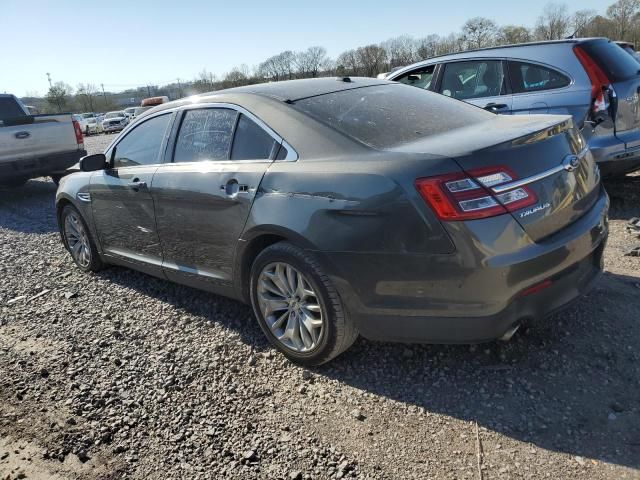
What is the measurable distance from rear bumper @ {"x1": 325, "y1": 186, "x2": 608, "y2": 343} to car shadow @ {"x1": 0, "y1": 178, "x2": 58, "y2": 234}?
241 inches

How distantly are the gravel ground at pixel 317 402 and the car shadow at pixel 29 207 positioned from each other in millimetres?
4235

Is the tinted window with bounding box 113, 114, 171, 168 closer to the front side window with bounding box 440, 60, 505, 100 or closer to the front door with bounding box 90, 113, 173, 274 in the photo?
the front door with bounding box 90, 113, 173, 274

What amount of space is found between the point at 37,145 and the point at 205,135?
292 inches

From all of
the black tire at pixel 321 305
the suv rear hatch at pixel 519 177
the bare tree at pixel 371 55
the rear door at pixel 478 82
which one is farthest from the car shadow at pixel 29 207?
the bare tree at pixel 371 55

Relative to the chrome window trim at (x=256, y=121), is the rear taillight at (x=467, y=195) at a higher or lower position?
lower

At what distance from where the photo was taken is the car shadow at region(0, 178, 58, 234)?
308 inches

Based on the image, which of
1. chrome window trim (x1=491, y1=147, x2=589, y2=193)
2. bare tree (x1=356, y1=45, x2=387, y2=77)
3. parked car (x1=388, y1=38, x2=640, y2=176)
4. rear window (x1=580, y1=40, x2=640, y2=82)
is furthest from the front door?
bare tree (x1=356, y1=45, x2=387, y2=77)

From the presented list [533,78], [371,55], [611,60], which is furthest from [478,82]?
[371,55]

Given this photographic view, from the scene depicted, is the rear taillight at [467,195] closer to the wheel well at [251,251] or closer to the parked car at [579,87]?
the wheel well at [251,251]

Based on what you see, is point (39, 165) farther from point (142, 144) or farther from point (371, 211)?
point (371, 211)

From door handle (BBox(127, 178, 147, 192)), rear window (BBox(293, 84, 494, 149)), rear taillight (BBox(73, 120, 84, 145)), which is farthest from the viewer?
rear taillight (BBox(73, 120, 84, 145))

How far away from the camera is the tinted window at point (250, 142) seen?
3.24 m

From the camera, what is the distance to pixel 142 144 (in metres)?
4.35

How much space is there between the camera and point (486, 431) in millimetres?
2498
